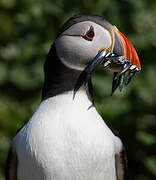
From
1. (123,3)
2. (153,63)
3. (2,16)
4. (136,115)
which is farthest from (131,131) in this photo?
(2,16)

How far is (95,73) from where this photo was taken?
5391mm

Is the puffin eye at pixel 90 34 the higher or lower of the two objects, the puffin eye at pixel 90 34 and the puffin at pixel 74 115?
the higher

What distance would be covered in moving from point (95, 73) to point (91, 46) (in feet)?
9.98

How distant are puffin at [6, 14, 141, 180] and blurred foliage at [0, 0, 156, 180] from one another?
90.6 inches

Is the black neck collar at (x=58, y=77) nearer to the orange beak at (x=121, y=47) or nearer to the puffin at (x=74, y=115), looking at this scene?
the puffin at (x=74, y=115)

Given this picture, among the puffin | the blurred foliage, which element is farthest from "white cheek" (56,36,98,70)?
the blurred foliage

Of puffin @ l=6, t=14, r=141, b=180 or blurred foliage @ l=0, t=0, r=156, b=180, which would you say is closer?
puffin @ l=6, t=14, r=141, b=180

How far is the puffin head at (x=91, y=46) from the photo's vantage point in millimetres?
2348

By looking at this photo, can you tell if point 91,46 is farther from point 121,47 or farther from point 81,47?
point 121,47

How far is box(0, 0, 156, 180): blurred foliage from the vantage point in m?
4.79

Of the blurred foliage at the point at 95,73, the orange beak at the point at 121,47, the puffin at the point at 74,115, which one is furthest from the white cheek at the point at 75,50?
the blurred foliage at the point at 95,73

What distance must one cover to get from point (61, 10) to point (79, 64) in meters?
3.48

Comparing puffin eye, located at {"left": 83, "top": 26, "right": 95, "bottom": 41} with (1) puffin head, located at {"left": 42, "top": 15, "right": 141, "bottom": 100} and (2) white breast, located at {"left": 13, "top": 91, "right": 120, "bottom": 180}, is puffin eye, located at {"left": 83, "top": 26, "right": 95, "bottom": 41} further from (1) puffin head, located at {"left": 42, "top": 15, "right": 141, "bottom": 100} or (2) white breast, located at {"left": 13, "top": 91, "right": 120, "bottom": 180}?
(2) white breast, located at {"left": 13, "top": 91, "right": 120, "bottom": 180}

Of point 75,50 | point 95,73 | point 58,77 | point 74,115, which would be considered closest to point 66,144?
point 74,115
